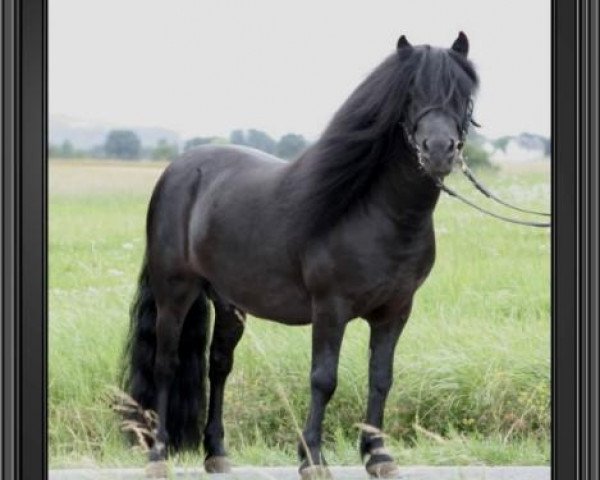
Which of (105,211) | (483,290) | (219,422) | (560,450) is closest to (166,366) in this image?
(219,422)

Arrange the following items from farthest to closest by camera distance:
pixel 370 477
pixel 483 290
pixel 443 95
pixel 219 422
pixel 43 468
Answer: pixel 483 290 → pixel 219 422 → pixel 370 477 → pixel 443 95 → pixel 43 468

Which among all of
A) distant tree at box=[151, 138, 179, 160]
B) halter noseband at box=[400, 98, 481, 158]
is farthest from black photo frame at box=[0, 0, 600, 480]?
distant tree at box=[151, 138, 179, 160]

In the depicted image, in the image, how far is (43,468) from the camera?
1.99 metres

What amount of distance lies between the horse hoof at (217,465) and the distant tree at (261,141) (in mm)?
684

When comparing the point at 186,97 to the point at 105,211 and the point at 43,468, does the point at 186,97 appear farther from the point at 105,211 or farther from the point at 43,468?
the point at 43,468

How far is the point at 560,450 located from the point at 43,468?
2.79 ft

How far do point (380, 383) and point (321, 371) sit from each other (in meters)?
0.16

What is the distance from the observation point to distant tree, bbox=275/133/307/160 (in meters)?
2.63

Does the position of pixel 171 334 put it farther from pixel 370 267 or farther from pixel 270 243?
pixel 370 267

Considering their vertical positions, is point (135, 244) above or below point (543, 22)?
below

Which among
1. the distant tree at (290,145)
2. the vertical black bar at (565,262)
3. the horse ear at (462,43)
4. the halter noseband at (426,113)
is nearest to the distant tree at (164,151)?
the distant tree at (290,145)

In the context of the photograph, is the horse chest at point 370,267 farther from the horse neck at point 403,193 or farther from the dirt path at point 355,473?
the dirt path at point 355,473

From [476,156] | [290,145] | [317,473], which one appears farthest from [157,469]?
[476,156]

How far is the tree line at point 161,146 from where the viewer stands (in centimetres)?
262
